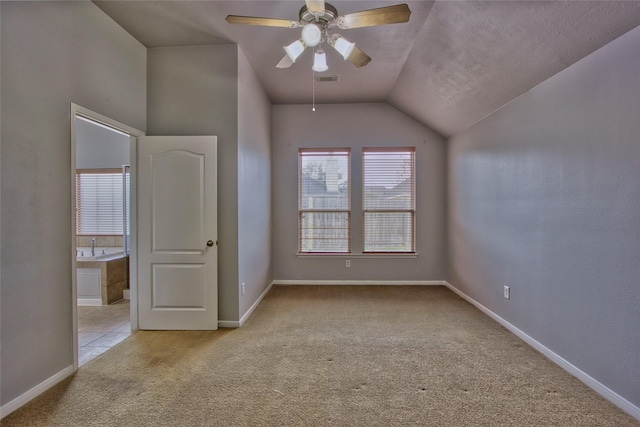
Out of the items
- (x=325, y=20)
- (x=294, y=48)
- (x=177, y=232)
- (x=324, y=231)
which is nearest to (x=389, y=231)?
(x=324, y=231)

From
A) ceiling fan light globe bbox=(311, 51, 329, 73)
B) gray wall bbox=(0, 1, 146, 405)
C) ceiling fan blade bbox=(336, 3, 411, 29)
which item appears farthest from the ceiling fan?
gray wall bbox=(0, 1, 146, 405)

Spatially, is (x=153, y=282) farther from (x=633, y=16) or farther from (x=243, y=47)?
(x=633, y=16)

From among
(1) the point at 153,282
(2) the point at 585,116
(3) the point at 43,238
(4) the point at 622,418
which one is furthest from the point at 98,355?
(2) the point at 585,116

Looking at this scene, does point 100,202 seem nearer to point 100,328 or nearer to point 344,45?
point 100,328

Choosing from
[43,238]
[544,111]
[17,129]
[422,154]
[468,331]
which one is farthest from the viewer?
[422,154]

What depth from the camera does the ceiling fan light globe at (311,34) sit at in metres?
2.01

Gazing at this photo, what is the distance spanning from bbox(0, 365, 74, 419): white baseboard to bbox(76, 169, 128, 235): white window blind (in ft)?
9.54

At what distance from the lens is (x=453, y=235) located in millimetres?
4598

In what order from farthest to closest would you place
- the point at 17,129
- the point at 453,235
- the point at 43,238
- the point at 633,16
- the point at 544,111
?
the point at 453,235, the point at 544,111, the point at 43,238, the point at 17,129, the point at 633,16

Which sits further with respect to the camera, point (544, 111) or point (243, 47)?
point (243, 47)

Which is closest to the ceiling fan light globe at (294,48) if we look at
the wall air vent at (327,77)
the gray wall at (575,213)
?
the wall air vent at (327,77)

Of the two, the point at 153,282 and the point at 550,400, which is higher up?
the point at 153,282

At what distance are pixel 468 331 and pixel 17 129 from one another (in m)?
4.11

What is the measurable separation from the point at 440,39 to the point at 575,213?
192 cm
